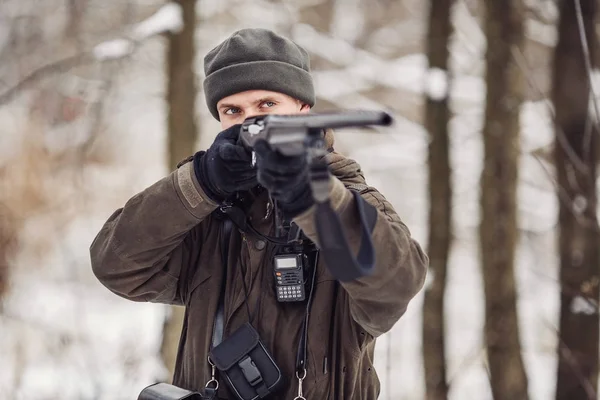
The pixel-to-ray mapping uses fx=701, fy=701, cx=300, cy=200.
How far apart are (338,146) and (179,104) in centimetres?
410

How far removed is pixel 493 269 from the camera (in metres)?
5.58

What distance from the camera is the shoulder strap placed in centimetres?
185

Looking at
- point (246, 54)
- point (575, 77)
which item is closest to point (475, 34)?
point (575, 77)

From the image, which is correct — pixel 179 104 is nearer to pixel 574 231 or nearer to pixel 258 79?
pixel 574 231

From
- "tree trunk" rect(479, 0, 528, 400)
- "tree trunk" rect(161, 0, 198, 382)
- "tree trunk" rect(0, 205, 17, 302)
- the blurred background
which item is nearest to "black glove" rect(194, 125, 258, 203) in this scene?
the blurred background

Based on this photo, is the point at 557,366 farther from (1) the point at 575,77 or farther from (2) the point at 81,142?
(2) the point at 81,142

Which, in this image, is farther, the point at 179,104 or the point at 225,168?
the point at 179,104

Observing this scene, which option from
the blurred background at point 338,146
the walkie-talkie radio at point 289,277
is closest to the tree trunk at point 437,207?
the blurred background at point 338,146

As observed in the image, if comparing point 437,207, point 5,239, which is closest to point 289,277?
point 437,207

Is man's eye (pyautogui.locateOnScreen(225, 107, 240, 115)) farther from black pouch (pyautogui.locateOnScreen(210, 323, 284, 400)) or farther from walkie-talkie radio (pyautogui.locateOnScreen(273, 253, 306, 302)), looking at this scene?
black pouch (pyautogui.locateOnScreen(210, 323, 284, 400))

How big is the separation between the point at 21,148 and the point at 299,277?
5.58 metres

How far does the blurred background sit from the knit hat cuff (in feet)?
4.45

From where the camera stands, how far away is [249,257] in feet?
6.21

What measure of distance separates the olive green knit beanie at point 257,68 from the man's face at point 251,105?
2 cm
